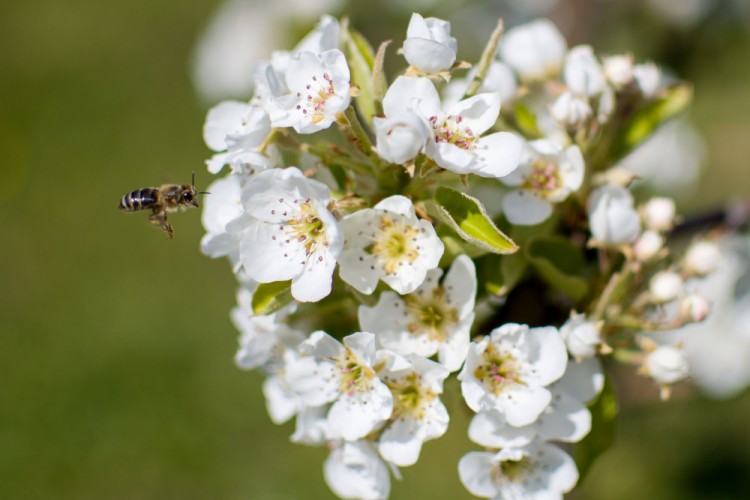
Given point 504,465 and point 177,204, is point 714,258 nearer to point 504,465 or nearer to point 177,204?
point 504,465

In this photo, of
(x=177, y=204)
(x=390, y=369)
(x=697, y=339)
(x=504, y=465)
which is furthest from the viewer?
(x=697, y=339)

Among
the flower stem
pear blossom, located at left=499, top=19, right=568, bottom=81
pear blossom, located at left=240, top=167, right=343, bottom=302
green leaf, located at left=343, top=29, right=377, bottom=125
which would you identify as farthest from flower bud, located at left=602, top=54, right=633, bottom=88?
pear blossom, located at left=240, top=167, right=343, bottom=302

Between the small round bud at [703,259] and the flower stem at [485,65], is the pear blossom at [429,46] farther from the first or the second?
the small round bud at [703,259]

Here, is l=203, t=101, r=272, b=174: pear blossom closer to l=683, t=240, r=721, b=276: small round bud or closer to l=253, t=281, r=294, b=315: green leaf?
l=253, t=281, r=294, b=315: green leaf

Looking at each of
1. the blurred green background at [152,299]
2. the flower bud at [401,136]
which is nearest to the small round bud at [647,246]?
the flower bud at [401,136]

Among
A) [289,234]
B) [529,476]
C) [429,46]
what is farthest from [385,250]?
[529,476]

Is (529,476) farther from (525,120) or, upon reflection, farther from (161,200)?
(161,200)

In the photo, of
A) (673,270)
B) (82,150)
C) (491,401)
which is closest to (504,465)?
(491,401)
